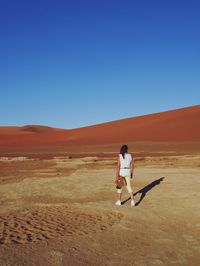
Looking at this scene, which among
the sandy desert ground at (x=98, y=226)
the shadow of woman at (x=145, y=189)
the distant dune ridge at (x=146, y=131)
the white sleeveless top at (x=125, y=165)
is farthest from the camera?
the distant dune ridge at (x=146, y=131)

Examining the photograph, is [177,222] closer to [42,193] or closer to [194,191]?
[194,191]

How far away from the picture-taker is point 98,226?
7059 mm

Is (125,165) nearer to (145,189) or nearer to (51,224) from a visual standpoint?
(51,224)

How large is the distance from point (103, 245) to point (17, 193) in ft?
19.8

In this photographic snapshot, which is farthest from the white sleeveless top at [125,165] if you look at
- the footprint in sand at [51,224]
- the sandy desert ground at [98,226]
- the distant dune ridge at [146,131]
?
the distant dune ridge at [146,131]

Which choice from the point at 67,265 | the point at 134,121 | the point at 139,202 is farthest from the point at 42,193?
the point at 134,121

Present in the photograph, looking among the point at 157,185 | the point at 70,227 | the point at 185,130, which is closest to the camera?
the point at 70,227

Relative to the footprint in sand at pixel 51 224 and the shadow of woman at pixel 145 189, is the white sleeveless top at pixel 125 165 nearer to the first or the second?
the shadow of woman at pixel 145 189

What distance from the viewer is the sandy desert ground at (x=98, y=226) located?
5.25 metres

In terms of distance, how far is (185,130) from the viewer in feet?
174

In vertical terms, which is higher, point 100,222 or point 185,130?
point 185,130

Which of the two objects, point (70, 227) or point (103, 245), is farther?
point (70, 227)

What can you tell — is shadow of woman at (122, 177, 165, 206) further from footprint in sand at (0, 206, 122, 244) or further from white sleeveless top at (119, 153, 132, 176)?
footprint in sand at (0, 206, 122, 244)

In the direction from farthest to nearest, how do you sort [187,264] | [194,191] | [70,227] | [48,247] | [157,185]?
[157,185], [194,191], [70,227], [48,247], [187,264]
